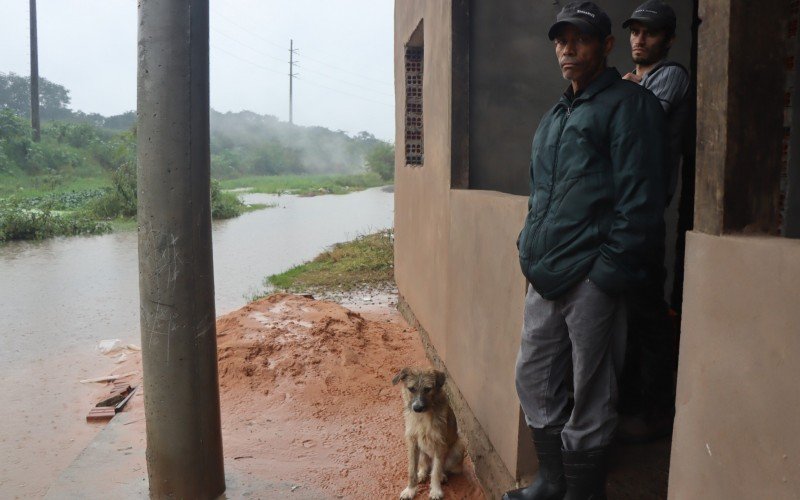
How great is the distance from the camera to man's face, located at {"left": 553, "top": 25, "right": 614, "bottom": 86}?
2502 mm

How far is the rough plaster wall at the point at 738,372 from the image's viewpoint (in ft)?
4.92

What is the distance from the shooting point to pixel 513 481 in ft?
10.9

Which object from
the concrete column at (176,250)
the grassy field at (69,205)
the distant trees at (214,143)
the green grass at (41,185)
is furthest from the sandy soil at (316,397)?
the green grass at (41,185)

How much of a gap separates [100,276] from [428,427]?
10213 millimetres

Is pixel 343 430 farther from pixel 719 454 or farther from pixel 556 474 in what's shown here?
pixel 719 454

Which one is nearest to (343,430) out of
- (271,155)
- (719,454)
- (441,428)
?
(441,428)

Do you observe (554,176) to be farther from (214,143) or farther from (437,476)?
(214,143)

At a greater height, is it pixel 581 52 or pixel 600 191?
pixel 581 52

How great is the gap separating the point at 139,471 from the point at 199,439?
817mm

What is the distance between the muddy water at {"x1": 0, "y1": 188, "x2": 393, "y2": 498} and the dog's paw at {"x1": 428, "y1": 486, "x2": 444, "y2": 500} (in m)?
2.76

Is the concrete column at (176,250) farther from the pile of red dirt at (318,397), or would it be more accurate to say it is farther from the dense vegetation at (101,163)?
the dense vegetation at (101,163)

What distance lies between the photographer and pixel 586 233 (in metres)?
2.39

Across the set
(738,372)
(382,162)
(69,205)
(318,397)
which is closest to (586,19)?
(738,372)

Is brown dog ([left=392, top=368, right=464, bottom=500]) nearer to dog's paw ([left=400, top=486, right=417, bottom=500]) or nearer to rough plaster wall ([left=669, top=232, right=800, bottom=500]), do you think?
dog's paw ([left=400, top=486, right=417, bottom=500])
